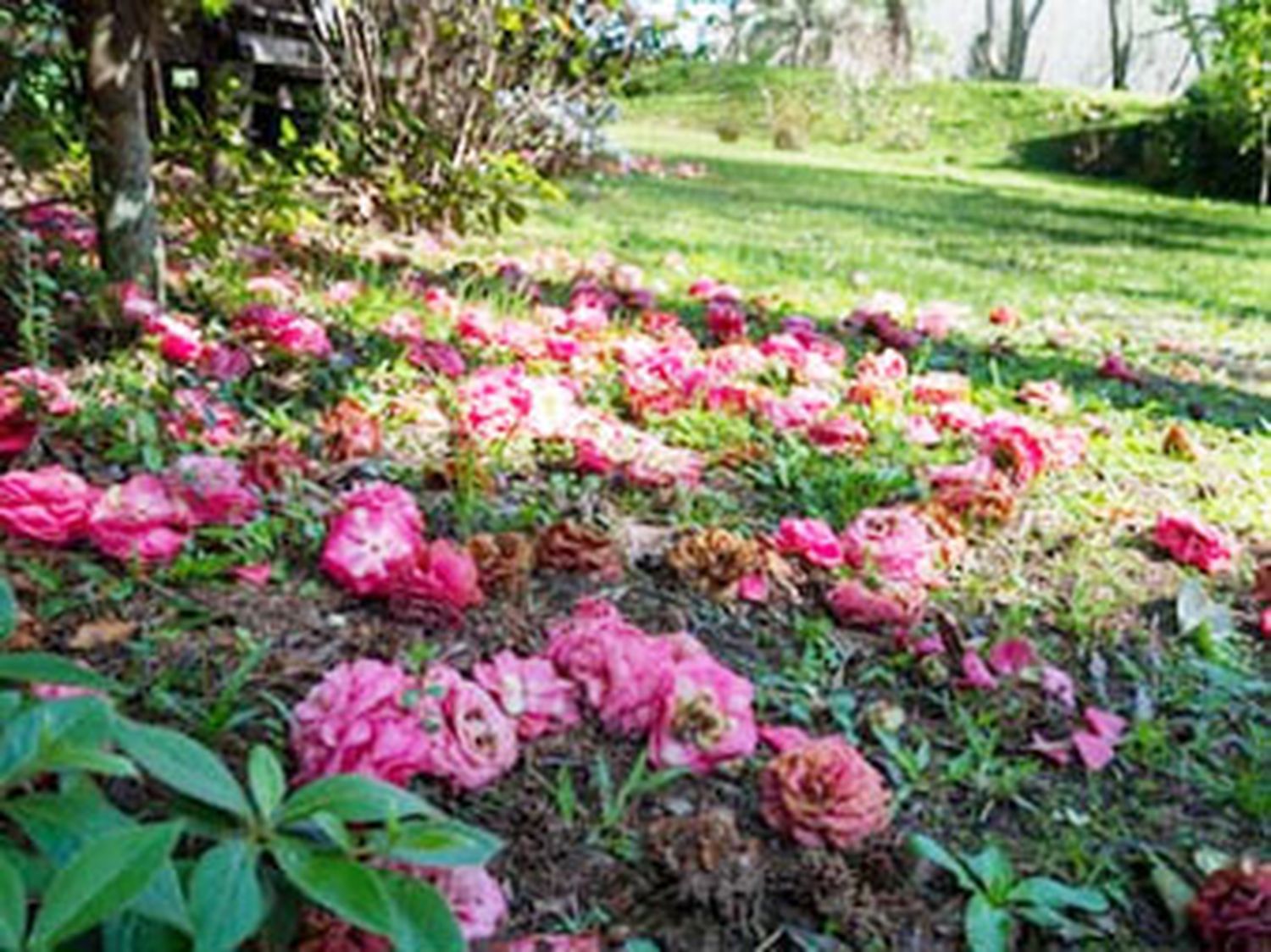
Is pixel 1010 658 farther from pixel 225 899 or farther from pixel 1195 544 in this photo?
pixel 225 899

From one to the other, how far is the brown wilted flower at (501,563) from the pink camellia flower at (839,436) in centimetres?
94

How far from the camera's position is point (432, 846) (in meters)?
→ 0.80

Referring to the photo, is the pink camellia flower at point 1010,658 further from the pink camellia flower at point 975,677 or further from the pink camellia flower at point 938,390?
the pink camellia flower at point 938,390

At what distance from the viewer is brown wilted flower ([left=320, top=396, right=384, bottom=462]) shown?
1.99m

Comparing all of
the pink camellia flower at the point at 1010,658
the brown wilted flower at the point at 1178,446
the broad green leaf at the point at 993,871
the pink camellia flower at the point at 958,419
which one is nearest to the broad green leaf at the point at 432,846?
the broad green leaf at the point at 993,871

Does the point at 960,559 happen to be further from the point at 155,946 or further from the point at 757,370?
the point at 155,946

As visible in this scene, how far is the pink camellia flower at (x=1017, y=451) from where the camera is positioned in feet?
7.31

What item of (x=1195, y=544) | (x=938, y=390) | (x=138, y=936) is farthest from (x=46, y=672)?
(x=938, y=390)

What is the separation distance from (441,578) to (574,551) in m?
0.27

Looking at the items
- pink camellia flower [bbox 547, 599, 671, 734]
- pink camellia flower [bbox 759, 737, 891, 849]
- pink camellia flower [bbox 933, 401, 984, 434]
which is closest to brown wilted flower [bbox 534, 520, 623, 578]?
pink camellia flower [bbox 547, 599, 671, 734]

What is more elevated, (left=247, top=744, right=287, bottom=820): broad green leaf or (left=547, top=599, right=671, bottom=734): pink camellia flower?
(left=247, top=744, right=287, bottom=820): broad green leaf

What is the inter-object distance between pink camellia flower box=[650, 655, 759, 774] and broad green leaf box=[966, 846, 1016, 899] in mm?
260

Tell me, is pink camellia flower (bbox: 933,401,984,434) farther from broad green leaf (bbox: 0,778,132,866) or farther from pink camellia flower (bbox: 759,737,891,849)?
broad green leaf (bbox: 0,778,132,866)

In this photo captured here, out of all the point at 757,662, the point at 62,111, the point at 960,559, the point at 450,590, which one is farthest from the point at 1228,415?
the point at 62,111
